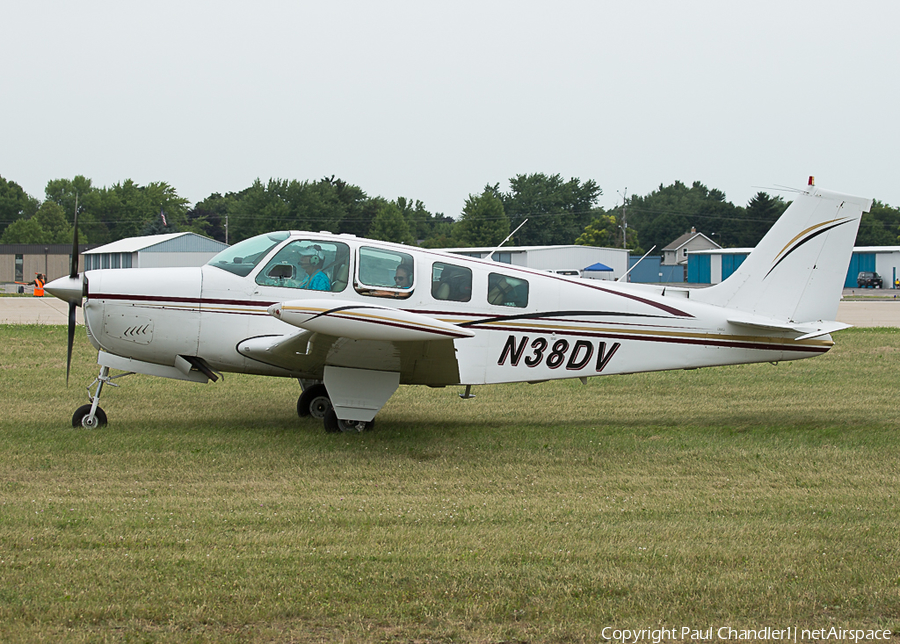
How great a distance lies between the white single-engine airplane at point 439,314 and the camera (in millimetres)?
8734

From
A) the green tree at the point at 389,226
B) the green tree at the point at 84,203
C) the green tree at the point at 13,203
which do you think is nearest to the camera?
the green tree at the point at 389,226

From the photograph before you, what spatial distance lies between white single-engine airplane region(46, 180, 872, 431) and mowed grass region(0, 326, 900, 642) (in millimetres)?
741

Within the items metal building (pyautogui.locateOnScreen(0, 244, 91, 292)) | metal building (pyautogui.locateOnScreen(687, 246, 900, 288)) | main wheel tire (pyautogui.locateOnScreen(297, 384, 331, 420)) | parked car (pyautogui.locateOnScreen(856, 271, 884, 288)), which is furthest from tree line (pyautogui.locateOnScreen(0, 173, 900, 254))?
main wheel tire (pyautogui.locateOnScreen(297, 384, 331, 420))

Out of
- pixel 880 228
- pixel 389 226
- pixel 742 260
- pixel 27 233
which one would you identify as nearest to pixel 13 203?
pixel 27 233

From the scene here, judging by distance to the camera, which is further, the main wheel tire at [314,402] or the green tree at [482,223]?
the green tree at [482,223]

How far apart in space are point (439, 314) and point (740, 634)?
5.44 metres

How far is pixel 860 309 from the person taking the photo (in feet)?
107

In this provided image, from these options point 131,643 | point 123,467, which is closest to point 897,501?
point 131,643

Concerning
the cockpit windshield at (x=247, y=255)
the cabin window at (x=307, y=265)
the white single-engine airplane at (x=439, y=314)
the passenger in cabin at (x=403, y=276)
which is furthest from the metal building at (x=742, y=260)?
the cockpit windshield at (x=247, y=255)

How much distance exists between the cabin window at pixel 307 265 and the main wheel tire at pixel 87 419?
231 cm

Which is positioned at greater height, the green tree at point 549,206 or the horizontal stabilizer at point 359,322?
the green tree at point 549,206

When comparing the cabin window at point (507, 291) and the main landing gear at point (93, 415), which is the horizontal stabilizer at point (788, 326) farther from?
the main landing gear at point (93, 415)

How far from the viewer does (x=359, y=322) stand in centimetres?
740

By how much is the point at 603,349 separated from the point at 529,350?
0.88 metres
